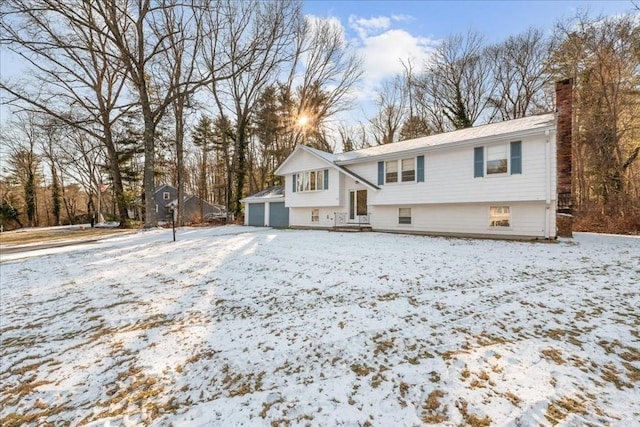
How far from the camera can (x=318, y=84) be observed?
1043 inches

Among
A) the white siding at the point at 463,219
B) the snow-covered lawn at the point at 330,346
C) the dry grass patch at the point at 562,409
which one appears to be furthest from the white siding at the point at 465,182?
the dry grass patch at the point at 562,409

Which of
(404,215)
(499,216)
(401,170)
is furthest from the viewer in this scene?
(404,215)

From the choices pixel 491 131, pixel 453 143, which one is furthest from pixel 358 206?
pixel 491 131

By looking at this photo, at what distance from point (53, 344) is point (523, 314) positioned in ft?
22.2

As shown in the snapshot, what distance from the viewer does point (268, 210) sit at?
70.9 feet

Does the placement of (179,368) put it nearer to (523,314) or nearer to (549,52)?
(523,314)

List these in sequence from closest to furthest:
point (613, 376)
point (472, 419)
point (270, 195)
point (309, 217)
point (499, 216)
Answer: point (472, 419) < point (613, 376) < point (499, 216) < point (309, 217) < point (270, 195)

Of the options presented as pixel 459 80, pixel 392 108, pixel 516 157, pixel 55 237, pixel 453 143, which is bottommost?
pixel 55 237

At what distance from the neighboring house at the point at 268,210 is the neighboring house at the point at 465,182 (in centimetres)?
373

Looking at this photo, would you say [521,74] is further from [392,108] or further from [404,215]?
[404,215]

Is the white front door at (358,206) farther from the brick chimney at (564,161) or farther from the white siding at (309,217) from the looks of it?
the brick chimney at (564,161)

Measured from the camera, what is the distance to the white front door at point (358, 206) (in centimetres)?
1662

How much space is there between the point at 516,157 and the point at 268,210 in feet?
51.2

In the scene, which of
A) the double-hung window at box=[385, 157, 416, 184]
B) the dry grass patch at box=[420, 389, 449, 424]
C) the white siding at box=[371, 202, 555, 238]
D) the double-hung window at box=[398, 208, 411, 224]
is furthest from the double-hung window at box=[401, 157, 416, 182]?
the dry grass patch at box=[420, 389, 449, 424]
